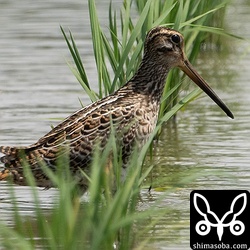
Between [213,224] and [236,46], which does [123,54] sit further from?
[236,46]

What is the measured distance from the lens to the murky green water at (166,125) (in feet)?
28.0

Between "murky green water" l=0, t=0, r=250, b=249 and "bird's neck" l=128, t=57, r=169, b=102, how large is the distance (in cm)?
58

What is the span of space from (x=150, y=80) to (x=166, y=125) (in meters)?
→ 2.37

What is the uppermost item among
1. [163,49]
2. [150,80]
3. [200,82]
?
[163,49]

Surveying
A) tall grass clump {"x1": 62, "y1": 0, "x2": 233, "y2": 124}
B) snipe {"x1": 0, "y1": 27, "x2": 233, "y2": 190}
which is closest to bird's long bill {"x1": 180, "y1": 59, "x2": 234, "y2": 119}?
tall grass clump {"x1": 62, "y1": 0, "x2": 233, "y2": 124}

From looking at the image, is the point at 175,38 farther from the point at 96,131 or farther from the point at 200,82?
the point at 96,131

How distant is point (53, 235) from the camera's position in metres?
5.80

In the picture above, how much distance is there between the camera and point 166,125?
34.8 feet

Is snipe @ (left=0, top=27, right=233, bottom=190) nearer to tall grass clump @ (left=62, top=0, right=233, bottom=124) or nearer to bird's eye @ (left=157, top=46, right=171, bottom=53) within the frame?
bird's eye @ (left=157, top=46, right=171, bottom=53)

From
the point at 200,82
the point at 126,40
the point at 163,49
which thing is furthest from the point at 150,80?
the point at 126,40

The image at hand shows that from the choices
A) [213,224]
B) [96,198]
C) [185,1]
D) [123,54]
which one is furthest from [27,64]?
[96,198]

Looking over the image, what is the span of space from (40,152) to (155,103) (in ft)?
2.64

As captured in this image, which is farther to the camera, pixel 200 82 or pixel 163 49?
pixel 200 82

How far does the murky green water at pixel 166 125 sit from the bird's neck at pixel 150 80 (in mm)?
578
